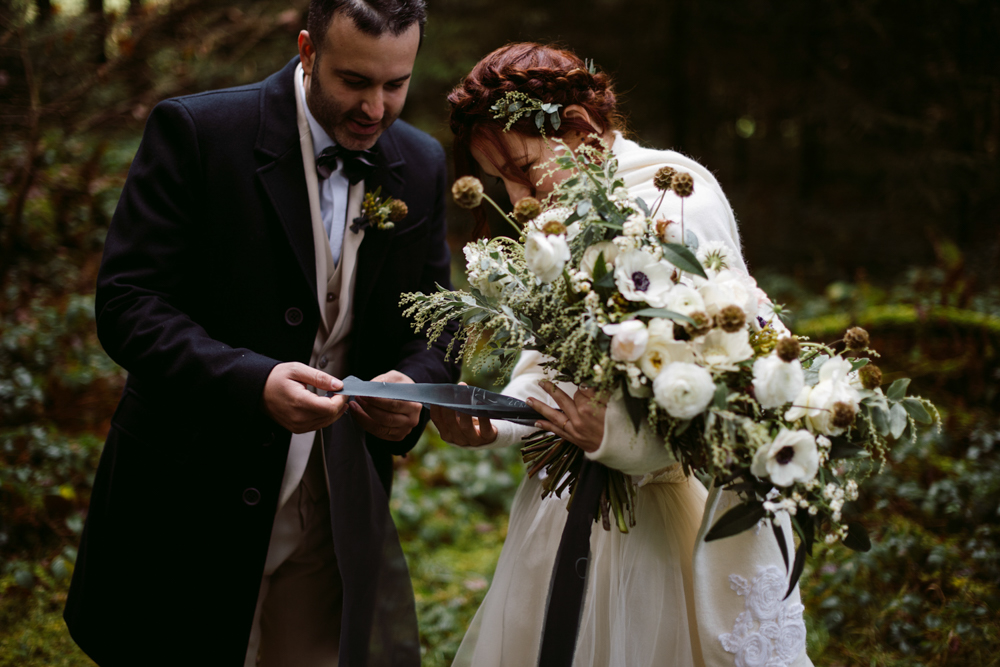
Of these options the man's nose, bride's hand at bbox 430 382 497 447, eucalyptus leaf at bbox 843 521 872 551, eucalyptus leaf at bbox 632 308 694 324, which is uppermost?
the man's nose

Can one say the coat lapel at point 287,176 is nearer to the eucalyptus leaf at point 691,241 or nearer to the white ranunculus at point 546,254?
the white ranunculus at point 546,254

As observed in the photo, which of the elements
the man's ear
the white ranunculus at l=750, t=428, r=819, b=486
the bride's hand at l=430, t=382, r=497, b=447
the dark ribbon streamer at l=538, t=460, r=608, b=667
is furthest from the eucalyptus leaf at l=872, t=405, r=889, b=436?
the man's ear

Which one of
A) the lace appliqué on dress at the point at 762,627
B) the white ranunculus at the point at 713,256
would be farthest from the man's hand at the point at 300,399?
the lace appliqué on dress at the point at 762,627

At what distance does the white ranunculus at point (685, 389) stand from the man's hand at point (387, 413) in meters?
0.91

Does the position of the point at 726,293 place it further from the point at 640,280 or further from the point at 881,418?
the point at 881,418

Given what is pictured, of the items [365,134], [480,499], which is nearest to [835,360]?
[365,134]

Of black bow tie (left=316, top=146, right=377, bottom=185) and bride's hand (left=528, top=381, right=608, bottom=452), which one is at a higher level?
black bow tie (left=316, top=146, right=377, bottom=185)

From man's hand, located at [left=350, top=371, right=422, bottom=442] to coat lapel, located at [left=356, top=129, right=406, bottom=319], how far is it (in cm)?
32

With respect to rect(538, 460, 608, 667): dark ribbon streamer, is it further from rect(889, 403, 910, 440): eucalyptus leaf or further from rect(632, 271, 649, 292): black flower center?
rect(889, 403, 910, 440): eucalyptus leaf

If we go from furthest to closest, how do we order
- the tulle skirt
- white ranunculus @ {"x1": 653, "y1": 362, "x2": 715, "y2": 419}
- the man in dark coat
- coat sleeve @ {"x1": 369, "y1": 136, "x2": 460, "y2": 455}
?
coat sleeve @ {"x1": 369, "y1": 136, "x2": 460, "y2": 455} < the man in dark coat < the tulle skirt < white ranunculus @ {"x1": 653, "y1": 362, "x2": 715, "y2": 419}

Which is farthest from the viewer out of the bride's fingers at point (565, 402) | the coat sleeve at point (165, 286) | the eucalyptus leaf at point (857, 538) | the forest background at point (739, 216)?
the forest background at point (739, 216)

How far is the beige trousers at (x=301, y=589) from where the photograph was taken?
7.74 feet

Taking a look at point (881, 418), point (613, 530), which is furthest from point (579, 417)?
point (881, 418)

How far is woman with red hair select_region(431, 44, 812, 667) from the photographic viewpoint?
1745 millimetres
